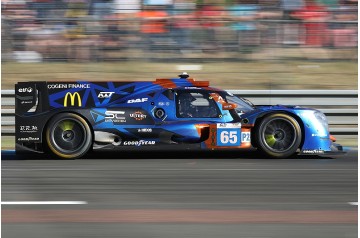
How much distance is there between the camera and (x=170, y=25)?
1712 cm

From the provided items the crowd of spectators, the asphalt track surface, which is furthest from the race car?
the crowd of spectators

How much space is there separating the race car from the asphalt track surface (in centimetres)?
25

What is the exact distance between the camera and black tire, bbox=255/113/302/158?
11.8m

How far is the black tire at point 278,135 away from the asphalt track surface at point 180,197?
0.67 feet

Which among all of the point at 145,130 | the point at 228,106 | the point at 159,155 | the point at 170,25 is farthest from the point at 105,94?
the point at 170,25

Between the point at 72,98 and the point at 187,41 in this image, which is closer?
the point at 72,98

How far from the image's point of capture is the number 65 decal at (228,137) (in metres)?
11.7

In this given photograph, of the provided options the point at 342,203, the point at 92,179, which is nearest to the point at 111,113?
the point at 92,179

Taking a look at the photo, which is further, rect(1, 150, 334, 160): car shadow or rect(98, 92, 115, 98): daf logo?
rect(1, 150, 334, 160): car shadow

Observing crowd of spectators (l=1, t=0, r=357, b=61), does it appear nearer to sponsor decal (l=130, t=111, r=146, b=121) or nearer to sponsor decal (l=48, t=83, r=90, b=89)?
sponsor decal (l=48, t=83, r=90, b=89)

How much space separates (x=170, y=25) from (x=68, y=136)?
5.85m

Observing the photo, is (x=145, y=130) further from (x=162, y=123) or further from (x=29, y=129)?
(x=29, y=129)

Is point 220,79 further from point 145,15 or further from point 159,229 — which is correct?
point 159,229

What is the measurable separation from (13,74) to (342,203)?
11.2 m
